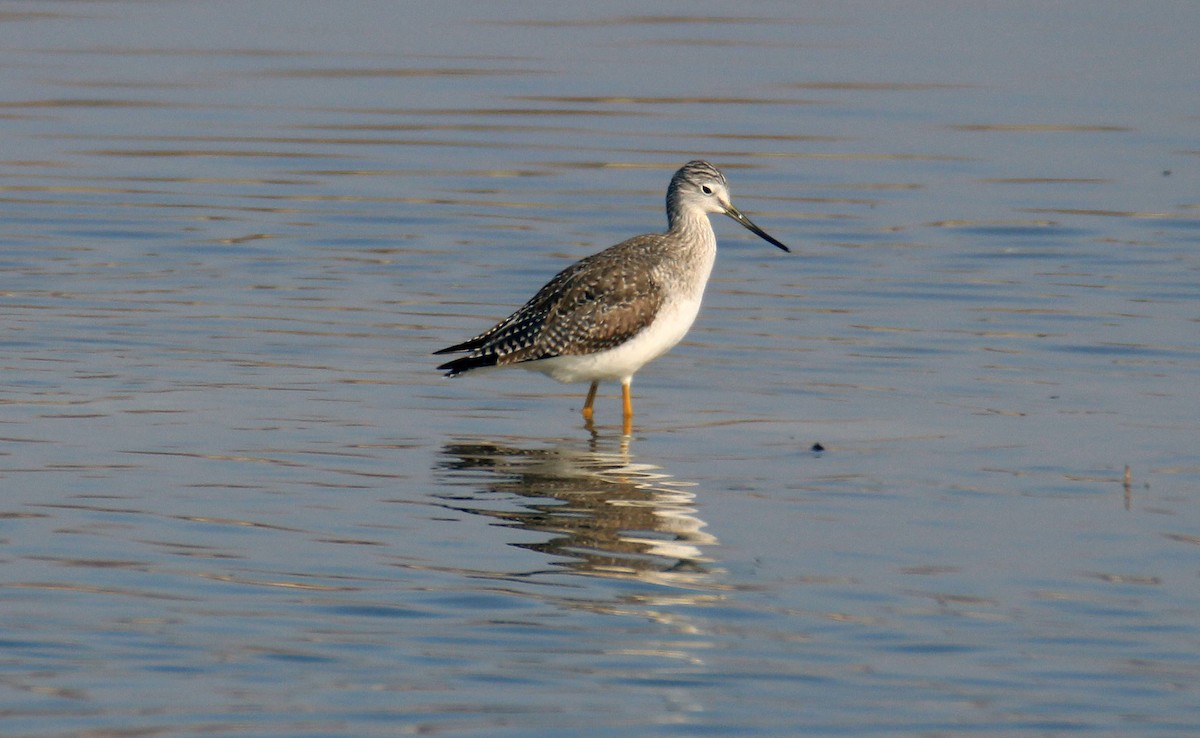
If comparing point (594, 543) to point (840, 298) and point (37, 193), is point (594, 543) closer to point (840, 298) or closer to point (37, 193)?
point (840, 298)

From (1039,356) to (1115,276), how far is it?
2593 millimetres

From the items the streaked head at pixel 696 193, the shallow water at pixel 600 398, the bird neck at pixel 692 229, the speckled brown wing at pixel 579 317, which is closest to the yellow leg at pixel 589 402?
the shallow water at pixel 600 398

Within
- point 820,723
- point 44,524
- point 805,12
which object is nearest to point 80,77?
point 805,12

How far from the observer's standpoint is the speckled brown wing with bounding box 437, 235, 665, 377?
1152 centimetres

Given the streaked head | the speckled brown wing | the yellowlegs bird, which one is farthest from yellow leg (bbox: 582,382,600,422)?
the streaked head

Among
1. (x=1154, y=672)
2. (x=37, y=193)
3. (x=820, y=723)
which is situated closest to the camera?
(x=820, y=723)

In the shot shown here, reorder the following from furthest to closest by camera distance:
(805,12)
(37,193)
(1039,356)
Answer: (805,12), (37,193), (1039,356)

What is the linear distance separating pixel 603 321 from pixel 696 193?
1.62m

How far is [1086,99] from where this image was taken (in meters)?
21.1

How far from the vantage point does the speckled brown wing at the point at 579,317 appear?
454 inches

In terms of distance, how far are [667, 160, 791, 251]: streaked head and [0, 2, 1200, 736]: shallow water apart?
103 centimetres

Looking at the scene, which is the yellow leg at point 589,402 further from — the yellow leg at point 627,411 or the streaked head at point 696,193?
the streaked head at point 696,193

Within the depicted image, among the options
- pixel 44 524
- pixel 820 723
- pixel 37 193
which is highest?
pixel 37 193

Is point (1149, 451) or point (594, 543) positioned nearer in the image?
point (594, 543)
